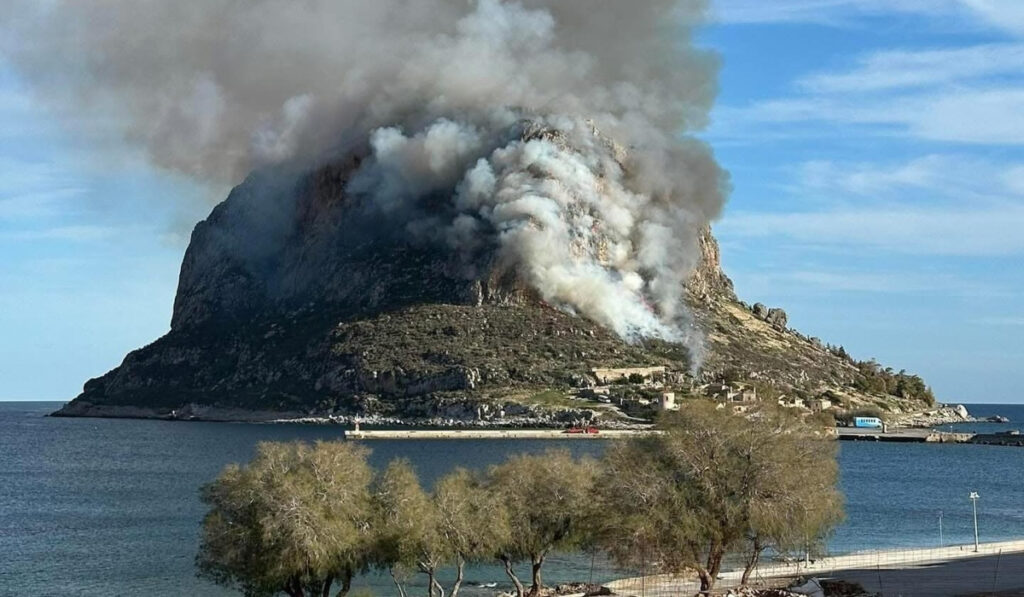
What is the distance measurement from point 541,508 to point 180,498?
176 feet

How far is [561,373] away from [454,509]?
491 feet

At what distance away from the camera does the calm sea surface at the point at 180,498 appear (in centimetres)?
6456

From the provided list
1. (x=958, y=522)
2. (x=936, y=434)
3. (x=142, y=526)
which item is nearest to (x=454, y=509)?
(x=142, y=526)

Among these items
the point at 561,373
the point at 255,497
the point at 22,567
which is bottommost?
the point at 22,567

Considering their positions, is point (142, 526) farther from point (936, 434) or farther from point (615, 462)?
point (936, 434)

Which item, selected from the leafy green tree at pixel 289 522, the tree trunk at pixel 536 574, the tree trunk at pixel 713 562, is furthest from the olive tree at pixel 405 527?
the tree trunk at pixel 713 562

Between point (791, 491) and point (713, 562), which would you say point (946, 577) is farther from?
point (713, 562)

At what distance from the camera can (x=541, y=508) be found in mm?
52438

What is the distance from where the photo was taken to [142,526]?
8219 cm

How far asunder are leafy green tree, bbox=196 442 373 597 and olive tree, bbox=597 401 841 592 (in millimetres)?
9974

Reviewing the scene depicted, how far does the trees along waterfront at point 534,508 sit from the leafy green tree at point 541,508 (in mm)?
57

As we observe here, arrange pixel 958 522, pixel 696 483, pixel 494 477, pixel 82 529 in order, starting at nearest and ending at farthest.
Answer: pixel 696 483 → pixel 494 477 → pixel 82 529 → pixel 958 522

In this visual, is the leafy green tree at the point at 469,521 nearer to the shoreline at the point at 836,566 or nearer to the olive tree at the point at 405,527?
the olive tree at the point at 405,527

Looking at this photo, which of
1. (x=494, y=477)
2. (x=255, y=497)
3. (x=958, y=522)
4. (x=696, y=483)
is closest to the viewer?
(x=255, y=497)
